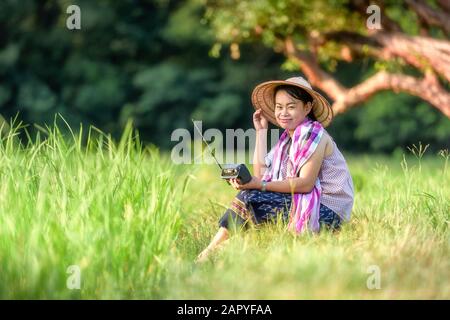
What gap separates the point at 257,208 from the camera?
3.99m

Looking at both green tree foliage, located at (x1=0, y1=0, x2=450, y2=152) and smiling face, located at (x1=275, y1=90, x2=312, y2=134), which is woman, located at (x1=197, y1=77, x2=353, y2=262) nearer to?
smiling face, located at (x1=275, y1=90, x2=312, y2=134)

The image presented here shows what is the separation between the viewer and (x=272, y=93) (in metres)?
4.27

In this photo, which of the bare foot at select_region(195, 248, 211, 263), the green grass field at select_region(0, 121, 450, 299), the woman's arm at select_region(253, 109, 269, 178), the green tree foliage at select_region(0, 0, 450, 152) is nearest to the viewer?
the green grass field at select_region(0, 121, 450, 299)

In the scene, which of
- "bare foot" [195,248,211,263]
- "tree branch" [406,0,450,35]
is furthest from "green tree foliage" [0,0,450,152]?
"bare foot" [195,248,211,263]

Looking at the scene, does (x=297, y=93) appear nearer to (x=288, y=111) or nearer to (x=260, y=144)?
(x=288, y=111)

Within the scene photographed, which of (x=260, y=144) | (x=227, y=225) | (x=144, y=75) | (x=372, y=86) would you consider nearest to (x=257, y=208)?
(x=227, y=225)

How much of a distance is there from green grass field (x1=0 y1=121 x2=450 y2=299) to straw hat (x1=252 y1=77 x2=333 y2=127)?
1.95ft

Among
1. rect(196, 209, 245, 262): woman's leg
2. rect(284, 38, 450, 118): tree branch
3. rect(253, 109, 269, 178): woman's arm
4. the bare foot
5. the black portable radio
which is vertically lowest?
the bare foot

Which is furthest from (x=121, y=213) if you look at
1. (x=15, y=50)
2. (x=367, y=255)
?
(x=15, y=50)

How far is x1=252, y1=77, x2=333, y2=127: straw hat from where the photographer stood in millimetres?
4023

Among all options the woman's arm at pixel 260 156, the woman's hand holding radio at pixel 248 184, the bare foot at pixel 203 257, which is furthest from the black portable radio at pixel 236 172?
the woman's arm at pixel 260 156

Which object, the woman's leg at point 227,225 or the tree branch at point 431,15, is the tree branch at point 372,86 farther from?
the woman's leg at point 227,225

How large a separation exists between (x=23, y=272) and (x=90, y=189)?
0.66 meters

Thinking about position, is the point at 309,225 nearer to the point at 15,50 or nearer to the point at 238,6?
the point at 238,6
